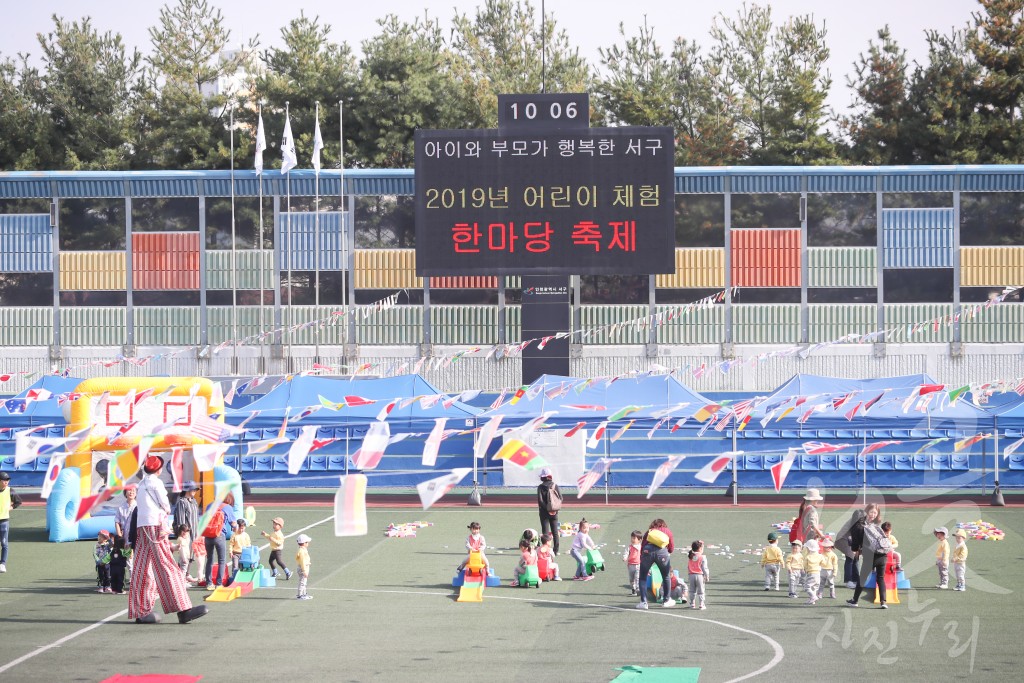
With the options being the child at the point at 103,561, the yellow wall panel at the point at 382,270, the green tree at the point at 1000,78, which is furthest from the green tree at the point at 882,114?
the child at the point at 103,561

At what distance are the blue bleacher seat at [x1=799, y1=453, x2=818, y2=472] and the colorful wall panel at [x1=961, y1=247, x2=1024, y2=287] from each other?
1297 cm

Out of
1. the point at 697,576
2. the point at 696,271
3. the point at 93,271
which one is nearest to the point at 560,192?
the point at 696,271

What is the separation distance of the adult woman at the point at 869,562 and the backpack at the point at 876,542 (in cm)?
4

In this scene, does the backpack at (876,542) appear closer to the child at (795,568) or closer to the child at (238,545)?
the child at (795,568)

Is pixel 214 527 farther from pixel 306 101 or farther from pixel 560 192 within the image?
pixel 306 101

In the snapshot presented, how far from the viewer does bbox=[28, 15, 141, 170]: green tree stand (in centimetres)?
6394

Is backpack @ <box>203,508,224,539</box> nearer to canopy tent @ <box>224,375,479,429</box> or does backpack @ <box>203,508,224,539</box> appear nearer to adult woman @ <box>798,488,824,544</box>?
adult woman @ <box>798,488,824,544</box>

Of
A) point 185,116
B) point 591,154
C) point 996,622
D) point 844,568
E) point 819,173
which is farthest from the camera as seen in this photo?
point 185,116

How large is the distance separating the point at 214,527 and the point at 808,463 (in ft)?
62.6

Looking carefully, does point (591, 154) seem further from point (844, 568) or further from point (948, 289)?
point (844, 568)

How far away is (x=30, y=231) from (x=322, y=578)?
29210mm

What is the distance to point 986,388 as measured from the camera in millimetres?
35031

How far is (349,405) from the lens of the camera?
33875 mm

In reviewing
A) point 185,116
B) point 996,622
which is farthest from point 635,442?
point 185,116
